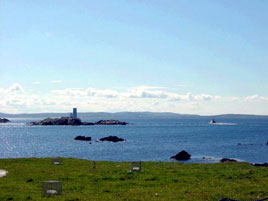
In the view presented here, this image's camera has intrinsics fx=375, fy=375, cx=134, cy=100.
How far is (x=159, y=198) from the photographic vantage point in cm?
2114

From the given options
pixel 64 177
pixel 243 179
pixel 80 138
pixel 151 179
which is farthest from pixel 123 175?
pixel 80 138

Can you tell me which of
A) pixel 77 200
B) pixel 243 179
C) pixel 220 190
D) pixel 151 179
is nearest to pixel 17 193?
pixel 77 200

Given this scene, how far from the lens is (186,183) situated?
26.5 metres

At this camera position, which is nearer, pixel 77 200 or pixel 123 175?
pixel 77 200

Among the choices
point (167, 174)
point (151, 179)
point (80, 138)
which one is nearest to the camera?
point (151, 179)

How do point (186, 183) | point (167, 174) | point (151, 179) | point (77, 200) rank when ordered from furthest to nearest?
1. point (167, 174)
2. point (151, 179)
3. point (186, 183)
4. point (77, 200)

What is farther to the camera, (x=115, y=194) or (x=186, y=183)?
(x=186, y=183)

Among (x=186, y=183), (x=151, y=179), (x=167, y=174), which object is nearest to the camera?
(x=186, y=183)

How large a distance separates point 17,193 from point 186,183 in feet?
37.5

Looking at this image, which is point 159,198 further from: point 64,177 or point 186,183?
point 64,177

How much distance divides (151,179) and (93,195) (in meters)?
7.17

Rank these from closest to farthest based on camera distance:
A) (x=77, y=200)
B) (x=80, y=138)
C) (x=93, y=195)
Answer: (x=77, y=200)
(x=93, y=195)
(x=80, y=138)

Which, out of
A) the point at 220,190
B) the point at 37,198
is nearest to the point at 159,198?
the point at 220,190

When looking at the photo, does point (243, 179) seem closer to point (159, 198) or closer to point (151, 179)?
point (151, 179)
